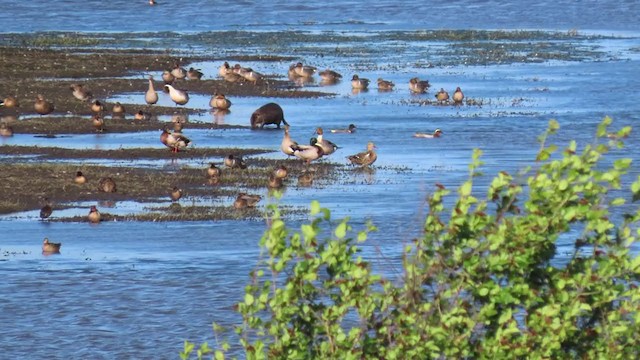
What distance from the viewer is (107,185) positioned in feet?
69.0

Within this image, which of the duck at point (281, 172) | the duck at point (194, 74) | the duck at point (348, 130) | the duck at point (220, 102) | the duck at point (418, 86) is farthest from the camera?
the duck at point (194, 74)

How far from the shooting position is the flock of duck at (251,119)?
830 inches

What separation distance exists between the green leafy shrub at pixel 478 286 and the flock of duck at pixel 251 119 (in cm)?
1053

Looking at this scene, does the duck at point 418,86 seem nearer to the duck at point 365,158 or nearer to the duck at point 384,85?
the duck at point 384,85

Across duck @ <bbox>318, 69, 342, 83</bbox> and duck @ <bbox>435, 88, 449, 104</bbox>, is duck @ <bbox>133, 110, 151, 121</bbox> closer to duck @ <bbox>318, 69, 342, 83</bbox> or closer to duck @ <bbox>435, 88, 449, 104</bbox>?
duck @ <bbox>435, 88, 449, 104</bbox>

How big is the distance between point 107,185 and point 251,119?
28.5 ft

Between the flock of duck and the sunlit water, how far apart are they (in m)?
0.31

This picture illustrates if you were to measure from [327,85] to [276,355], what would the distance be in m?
29.8

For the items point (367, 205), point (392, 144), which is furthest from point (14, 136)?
point (367, 205)

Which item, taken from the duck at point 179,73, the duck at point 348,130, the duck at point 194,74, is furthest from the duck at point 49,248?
the duck at point 194,74

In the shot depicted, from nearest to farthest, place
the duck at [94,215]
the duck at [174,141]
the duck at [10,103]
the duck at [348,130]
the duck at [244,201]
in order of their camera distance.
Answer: the duck at [94,215] < the duck at [244,201] < the duck at [174,141] < the duck at [348,130] < the duck at [10,103]

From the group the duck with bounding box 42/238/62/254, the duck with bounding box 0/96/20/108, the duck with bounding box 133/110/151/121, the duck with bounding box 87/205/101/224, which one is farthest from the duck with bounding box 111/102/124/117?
the duck with bounding box 42/238/62/254


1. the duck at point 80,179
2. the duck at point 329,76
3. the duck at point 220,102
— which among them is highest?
the duck at point 80,179

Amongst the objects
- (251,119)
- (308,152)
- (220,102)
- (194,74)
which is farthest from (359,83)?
(308,152)
